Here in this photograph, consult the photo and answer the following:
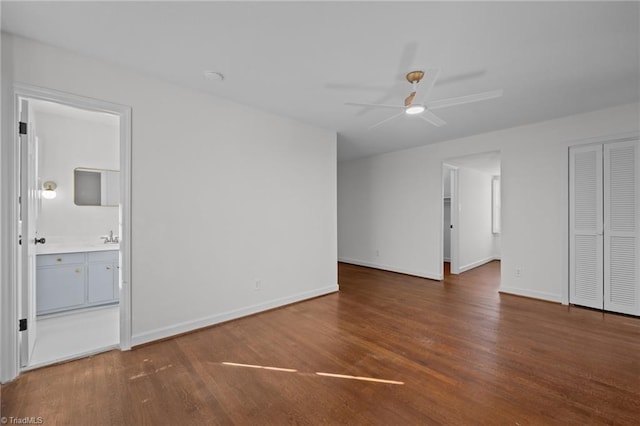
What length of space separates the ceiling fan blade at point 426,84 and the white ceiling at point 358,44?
0.37 ft

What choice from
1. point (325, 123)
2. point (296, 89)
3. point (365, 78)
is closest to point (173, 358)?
point (296, 89)

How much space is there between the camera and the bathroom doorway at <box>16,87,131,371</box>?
2205mm

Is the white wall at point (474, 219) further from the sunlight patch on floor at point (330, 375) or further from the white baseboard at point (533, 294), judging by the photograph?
the sunlight patch on floor at point (330, 375)

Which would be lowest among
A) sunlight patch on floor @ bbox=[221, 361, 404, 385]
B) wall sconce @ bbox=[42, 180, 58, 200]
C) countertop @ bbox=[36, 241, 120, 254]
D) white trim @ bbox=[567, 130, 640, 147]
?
sunlight patch on floor @ bbox=[221, 361, 404, 385]

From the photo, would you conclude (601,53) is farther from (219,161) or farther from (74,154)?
(74,154)

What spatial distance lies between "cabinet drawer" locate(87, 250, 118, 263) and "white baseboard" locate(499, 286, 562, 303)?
18.9 ft

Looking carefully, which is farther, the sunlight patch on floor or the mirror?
the mirror

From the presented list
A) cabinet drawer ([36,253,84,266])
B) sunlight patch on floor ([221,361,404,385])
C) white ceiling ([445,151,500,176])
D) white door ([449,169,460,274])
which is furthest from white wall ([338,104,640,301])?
cabinet drawer ([36,253,84,266])

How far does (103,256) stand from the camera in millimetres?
3586

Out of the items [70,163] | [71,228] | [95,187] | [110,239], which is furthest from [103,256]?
[70,163]

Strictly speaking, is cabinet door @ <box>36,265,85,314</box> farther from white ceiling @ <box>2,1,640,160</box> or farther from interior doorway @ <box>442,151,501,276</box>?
interior doorway @ <box>442,151,501,276</box>

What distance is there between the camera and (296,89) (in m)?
2.88

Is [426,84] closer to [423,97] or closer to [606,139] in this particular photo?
[423,97]

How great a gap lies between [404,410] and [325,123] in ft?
11.4
